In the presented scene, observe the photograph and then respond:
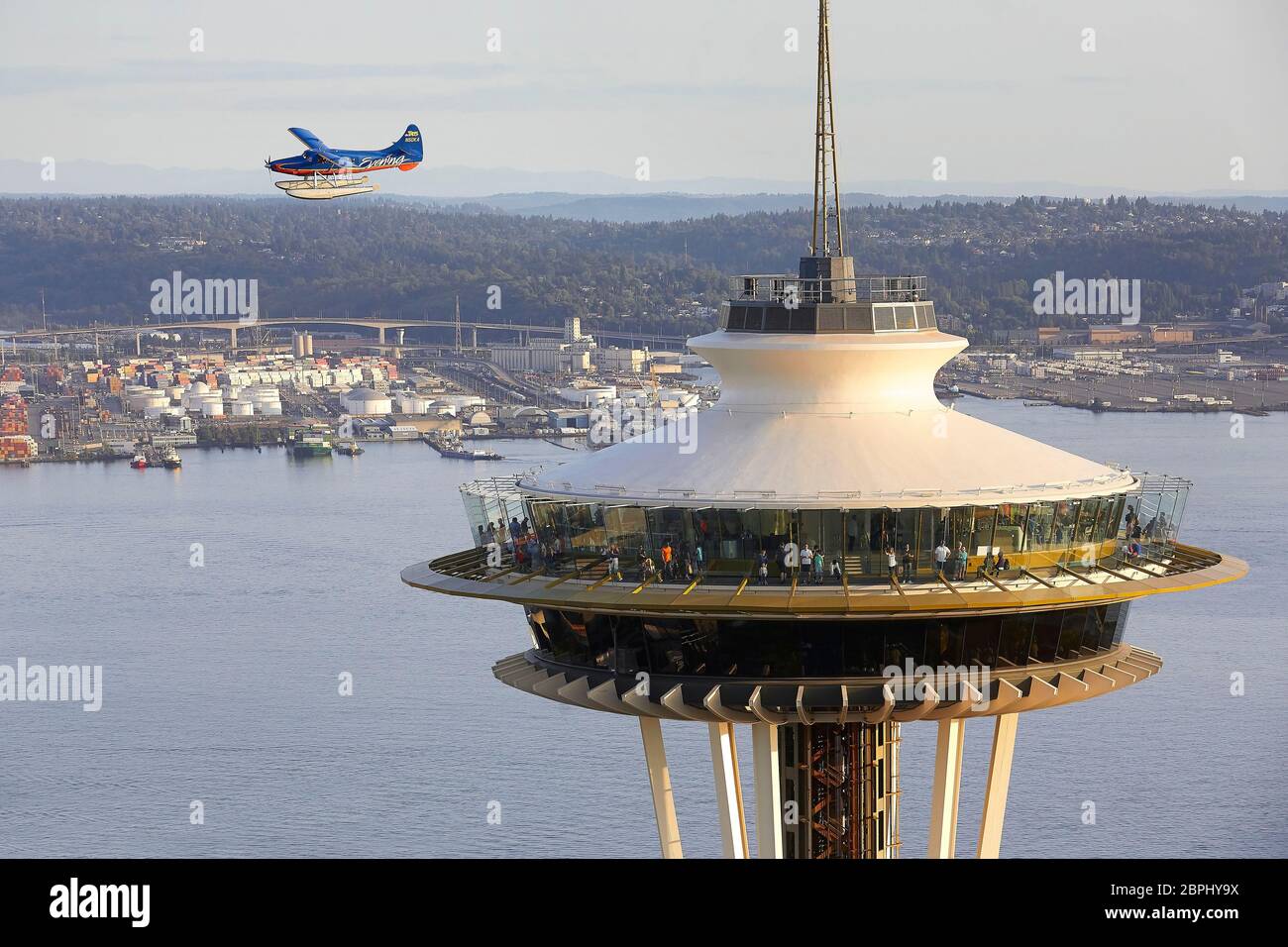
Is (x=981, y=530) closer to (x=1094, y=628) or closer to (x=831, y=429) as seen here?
(x=831, y=429)

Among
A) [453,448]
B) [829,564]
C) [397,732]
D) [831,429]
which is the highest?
[831,429]

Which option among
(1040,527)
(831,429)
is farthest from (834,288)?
(1040,527)

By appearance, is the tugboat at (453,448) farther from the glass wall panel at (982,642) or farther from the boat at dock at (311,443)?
the glass wall panel at (982,642)

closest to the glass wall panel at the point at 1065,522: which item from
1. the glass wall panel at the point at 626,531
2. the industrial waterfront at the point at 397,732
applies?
the glass wall panel at the point at 626,531

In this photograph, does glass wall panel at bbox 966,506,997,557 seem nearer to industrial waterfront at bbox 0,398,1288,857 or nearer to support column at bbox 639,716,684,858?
support column at bbox 639,716,684,858

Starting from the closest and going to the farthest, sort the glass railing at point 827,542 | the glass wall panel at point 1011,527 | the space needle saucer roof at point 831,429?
the glass railing at point 827,542 < the glass wall panel at point 1011,527 < the space needle saucer roof at point 831,429

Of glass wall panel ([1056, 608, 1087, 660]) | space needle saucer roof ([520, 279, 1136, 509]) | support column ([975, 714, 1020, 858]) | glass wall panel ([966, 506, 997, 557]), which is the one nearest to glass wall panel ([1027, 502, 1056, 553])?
space needle saucer roof ([520, 279, 1136, 509])

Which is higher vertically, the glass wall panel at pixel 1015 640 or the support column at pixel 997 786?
the glass wall panel at pixel 1015 640
